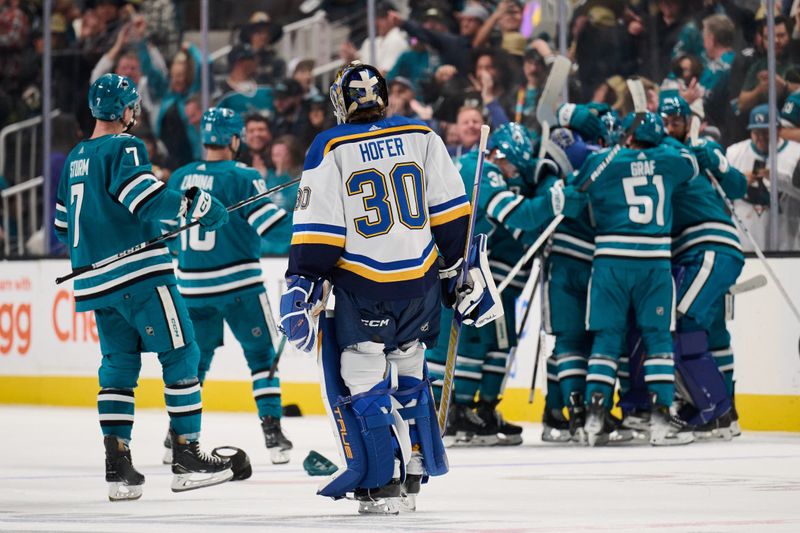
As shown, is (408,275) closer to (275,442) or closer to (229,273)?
(229,273)

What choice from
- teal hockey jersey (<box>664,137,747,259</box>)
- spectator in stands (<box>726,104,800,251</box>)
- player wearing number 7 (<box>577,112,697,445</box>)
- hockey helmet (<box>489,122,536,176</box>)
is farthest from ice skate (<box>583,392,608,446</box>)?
spectator in stands (<box>726,104,800,251</box>)

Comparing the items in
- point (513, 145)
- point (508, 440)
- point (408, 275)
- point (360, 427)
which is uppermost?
point (513, 145)

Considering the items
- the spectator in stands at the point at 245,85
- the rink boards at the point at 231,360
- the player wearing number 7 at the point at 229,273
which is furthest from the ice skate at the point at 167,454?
the spectator in stands at the point at 245,85

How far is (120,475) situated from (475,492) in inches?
48.6

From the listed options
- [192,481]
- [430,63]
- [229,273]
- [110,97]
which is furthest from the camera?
[430,63]

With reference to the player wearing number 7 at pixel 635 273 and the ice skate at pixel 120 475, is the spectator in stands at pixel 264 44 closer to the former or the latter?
the player wearing number 7 at pixel 635 273

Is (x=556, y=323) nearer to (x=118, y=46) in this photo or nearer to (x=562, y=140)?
(x=562, y=140)

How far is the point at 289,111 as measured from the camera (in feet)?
35.6

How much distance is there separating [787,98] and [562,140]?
1474 millimetres

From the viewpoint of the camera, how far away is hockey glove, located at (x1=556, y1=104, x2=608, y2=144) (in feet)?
26.2

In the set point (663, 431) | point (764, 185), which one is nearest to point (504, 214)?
point (663, 431)

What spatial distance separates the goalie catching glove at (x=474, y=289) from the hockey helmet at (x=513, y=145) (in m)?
2.71

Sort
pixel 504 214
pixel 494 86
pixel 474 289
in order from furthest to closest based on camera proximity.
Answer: pixel 494 86
pixel 504 214
pixel 474 289

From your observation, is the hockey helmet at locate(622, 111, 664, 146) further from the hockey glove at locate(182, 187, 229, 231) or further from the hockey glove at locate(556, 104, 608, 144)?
the hockey glove at locate(182, 187, 229, 231)
